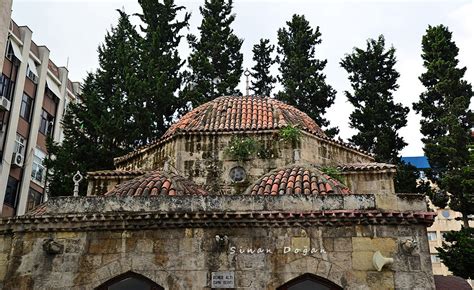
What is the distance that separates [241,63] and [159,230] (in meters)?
17.9

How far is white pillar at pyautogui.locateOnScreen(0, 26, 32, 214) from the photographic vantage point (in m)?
24.5

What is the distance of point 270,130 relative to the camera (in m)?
14.0

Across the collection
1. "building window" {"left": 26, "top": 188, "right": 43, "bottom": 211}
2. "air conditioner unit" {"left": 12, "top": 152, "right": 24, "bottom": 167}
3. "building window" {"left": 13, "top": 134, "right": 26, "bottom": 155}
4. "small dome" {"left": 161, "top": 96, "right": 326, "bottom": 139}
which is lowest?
"building window" {"left": 26, "top": 188, "right": 43, "bottom": 211}

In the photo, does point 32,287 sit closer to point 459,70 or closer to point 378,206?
point 378,206

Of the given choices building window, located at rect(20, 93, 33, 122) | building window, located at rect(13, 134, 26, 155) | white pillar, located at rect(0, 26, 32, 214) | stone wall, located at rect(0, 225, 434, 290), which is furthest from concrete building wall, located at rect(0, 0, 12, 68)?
building window, located at rect(20, 93, 33, 122)

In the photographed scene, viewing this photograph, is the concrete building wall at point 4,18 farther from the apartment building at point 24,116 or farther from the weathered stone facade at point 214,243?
the apartment building at point 24,116

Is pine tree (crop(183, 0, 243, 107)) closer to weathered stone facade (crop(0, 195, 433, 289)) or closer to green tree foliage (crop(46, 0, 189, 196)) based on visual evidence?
green tree foliage (crop(46, 0, 189, 196))

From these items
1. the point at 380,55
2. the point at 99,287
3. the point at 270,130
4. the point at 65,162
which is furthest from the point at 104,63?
the point at 99,287

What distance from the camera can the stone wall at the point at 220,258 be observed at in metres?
9.09

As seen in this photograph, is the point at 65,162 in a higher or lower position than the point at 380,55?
lower

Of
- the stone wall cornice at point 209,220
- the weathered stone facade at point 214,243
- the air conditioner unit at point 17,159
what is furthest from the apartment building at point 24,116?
the weathered stone facade at point 214,243

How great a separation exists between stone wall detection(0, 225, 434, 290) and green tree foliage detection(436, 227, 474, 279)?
8027mm

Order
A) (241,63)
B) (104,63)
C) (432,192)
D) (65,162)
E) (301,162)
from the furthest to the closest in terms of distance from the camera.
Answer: (241,63) → (104,63) → (432,192) → (65,162) → (301,162)

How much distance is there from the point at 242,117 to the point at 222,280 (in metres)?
7.05
